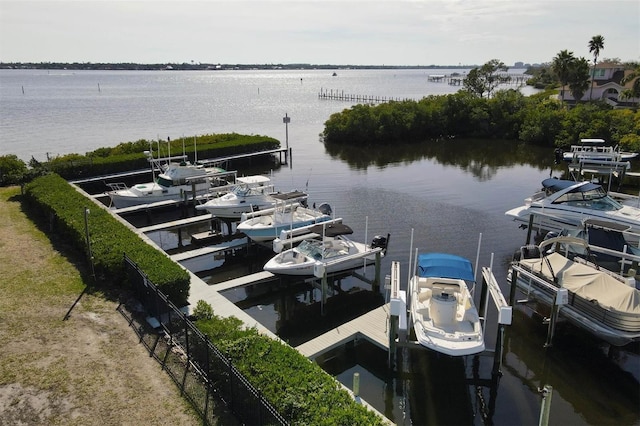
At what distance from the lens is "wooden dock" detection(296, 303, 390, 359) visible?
14201mm

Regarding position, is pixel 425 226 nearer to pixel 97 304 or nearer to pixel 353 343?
pixel 353 343

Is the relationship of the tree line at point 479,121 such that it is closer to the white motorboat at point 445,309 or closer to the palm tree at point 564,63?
the palm tree at point 564,63

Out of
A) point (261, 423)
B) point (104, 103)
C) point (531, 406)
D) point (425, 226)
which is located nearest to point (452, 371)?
point (531, 406)

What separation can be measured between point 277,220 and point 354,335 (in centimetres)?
892

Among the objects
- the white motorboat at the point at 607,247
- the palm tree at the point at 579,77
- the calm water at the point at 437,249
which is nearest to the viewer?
the calm water at the point at 437,249

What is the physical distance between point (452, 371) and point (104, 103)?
4266 inches

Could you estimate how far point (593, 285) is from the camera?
15.1 m

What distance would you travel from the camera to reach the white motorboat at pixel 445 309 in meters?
12.9

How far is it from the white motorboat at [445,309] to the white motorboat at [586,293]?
101 inches

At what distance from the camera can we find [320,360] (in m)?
14.6

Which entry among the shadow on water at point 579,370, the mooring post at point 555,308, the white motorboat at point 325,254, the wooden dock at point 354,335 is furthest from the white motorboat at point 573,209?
the wooden dock at point 354,335

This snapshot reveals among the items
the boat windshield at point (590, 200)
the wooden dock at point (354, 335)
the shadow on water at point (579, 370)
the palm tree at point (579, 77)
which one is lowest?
the shadow on water at point (579, 370)

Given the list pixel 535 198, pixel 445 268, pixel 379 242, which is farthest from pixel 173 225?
pixel 535 198

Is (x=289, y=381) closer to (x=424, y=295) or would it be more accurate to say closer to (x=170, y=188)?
(x=424, y=295)
